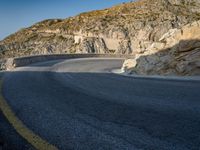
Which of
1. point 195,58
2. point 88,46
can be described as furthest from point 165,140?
point 88,46

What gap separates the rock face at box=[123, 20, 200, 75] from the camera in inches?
691

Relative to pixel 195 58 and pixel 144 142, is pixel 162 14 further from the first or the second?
pixel 144 142

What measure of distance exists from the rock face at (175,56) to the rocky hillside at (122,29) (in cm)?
5560

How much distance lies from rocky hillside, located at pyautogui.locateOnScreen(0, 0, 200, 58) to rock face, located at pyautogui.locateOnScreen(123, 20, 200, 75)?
55.6 meters

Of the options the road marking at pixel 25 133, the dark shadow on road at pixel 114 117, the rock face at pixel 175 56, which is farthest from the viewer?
the rock face at pixel 175 56

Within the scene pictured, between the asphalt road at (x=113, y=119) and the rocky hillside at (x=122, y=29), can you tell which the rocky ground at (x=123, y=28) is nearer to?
the rocky hillside at (x=122, y=29)

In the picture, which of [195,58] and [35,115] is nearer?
[35,115]

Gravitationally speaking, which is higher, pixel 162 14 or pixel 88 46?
pixel 162 14

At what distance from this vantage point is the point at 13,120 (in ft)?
19.6

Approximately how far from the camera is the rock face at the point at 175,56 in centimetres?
1755

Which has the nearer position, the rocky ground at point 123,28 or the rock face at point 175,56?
the rock face at point 175,56

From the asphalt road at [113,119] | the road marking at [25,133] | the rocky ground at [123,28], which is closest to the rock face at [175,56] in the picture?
the asphalt road at [113,119]

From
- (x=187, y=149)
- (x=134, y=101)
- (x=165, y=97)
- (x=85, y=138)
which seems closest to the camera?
(x=187, y=149)

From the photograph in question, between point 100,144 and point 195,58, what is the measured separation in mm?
14028
